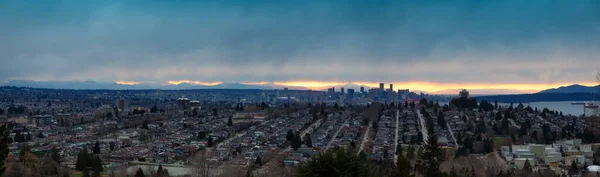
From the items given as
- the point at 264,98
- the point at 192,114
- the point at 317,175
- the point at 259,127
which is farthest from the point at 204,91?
the point at 317,175

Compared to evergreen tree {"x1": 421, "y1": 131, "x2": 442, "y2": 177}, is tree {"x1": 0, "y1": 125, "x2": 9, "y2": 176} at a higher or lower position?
higher

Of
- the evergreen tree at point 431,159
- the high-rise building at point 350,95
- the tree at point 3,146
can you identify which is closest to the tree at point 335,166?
the tree at point 3,146

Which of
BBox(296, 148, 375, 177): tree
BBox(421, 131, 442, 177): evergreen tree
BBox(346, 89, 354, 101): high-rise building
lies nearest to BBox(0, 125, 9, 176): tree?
BBox(296, 148, 375, 177): tree

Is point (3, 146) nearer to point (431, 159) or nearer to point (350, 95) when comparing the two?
point (431, 159)

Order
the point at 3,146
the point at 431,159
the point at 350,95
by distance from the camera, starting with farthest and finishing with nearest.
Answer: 1. the point at 350,95
2. the point at 431,159
3. the point at 3,146

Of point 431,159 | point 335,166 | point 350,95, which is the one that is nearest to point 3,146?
point 335,166

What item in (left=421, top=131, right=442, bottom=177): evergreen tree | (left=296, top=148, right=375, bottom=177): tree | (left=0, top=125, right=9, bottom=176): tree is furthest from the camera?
(left=421, top=131, right=442, bottom=177): evergreen tree

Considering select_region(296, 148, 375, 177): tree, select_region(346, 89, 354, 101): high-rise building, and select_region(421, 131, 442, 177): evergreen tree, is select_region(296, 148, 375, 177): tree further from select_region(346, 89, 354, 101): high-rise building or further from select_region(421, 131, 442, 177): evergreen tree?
select_region(346, 89, 354, 101): high-rise building

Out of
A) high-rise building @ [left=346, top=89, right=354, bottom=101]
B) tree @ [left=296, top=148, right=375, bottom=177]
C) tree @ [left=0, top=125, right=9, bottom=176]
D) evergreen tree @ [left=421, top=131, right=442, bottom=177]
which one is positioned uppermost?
high-rise building @ [left=346, top=89, right=354, bottom=101]

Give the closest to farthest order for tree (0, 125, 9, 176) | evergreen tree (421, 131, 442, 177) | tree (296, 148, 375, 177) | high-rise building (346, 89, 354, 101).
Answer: tree (296, 148, 375, 177) < tree (0, 125, 9, 176) < evergreen tree (421, 131, 442, 177) < high-rise building (346, 89, 354, 101)
